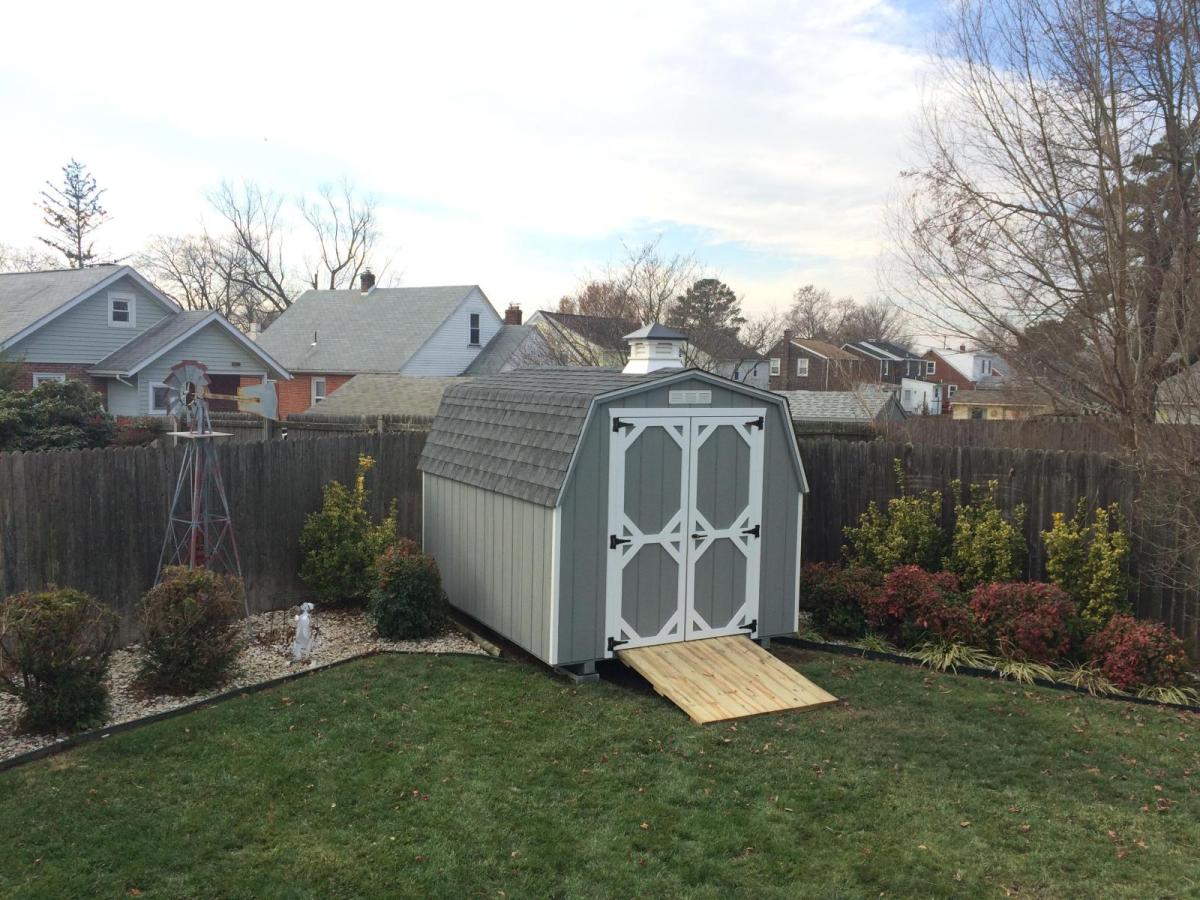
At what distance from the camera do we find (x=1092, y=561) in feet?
27.0

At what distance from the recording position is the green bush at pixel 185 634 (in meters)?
6.83

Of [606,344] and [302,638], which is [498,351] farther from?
[302,638]

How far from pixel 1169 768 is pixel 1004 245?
6.27 meters

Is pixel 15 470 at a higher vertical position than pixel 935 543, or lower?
higher

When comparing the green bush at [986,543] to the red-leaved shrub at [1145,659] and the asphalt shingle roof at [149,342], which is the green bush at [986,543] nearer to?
the red-leaved shrub at [1145,659]

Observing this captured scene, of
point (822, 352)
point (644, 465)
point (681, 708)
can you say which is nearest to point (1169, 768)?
point (681, 708)

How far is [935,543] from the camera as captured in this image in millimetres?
9445

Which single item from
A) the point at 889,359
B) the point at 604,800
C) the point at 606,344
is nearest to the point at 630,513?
the point at 604,800

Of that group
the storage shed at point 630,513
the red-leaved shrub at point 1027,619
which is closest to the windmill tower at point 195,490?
the storage shed at point 630,513

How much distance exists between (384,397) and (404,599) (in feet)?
51.6

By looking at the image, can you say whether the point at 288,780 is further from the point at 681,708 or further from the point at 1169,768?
the point at 1169,768

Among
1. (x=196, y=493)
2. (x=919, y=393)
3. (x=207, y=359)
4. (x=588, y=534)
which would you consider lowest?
(x=588, y=534)

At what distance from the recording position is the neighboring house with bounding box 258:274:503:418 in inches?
1321

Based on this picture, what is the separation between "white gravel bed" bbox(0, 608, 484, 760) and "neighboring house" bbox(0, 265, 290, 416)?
57.3 ft
